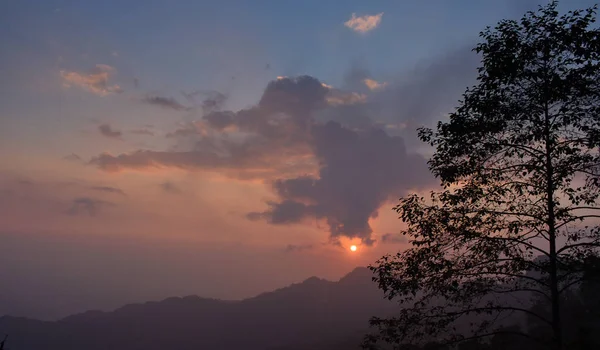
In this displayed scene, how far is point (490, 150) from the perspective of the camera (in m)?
15.7

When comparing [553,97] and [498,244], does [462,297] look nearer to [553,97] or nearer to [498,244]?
[498,244]

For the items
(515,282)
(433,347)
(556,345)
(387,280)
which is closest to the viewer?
(556,345)

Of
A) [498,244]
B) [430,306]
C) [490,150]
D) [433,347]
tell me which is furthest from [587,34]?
[433,347]

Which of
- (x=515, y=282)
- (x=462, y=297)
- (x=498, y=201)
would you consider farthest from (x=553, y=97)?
(x=462, y=297)

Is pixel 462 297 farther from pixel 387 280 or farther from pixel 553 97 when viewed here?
pixel 553 97

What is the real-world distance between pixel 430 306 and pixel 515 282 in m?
3.20

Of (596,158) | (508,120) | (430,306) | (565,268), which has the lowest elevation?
(430,306)

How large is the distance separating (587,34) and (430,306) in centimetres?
1092

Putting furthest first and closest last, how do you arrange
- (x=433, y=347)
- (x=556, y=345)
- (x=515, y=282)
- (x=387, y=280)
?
(x=433, y=347) < (x=387, y=280) < (x=515, y=282) < (x=556, y=345)

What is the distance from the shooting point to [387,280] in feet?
54.0

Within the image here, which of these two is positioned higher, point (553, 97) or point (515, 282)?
point (553, 97)

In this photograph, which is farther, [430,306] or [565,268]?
[430,306]

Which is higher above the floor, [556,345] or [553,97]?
[553,97]

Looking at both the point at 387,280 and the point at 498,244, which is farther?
the point at 387,280
